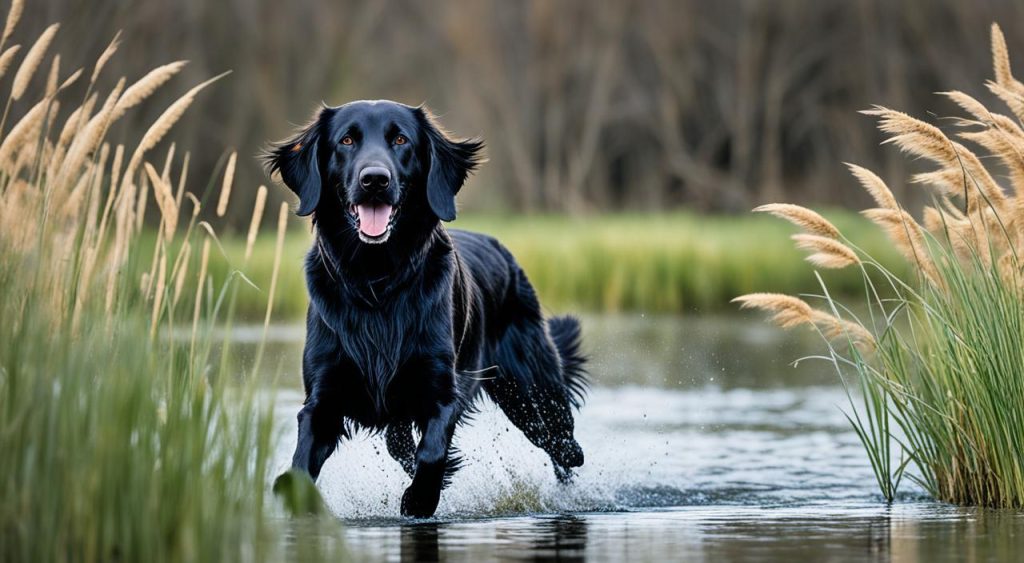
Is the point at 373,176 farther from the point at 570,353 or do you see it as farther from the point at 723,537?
the point at 570,353

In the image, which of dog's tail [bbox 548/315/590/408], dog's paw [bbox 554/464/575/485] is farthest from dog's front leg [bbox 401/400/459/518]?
dog's tail [bbox 548/315/590/408]

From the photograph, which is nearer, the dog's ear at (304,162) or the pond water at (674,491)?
the pond water at (674,491)

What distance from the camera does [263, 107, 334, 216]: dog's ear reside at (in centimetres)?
627

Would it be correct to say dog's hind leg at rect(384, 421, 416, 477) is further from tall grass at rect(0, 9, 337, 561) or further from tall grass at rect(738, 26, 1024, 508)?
tall grass at rect(0, 9, 337, 561)

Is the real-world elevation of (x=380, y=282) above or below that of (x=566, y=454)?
above

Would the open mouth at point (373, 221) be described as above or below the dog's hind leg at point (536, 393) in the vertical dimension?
above

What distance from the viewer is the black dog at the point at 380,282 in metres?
6.09

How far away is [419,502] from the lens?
6.11 meters


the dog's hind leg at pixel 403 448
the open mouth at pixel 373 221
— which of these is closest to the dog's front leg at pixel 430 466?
the open mouth at pixel 373 221

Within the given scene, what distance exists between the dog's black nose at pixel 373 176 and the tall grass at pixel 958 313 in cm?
152

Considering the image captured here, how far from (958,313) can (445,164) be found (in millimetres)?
2184

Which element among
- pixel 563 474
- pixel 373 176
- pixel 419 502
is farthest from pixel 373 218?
pixel 563 474

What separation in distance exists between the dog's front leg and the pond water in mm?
77

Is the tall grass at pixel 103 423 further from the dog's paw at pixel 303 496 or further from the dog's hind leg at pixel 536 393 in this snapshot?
the dog's hind leg at pixel 536 393
